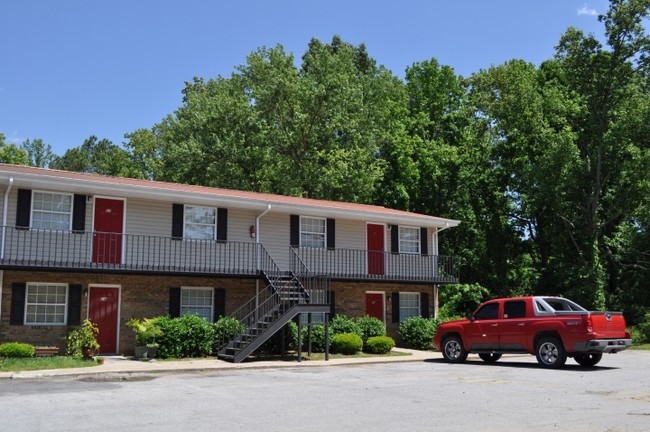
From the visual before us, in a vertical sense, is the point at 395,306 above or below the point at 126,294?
below

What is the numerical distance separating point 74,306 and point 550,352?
14263mm

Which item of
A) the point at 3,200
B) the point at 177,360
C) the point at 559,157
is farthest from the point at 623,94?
the point at 3,200

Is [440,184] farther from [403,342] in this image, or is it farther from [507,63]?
[403,342]

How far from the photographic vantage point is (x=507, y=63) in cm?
4303

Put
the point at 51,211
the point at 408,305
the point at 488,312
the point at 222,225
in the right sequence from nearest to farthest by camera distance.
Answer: the point at 488,312, the point at 51,211, the point at 222,225, the point at 408,305

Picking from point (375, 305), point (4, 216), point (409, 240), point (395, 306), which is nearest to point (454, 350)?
point (375, 305)

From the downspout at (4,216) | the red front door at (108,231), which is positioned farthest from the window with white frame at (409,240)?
the downspout at (4,216)

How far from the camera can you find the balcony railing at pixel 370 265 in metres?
25.2

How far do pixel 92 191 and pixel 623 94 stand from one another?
28.1m

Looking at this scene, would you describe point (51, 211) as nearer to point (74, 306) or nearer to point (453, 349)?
point (74, 306)

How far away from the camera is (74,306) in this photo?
67.9 ft

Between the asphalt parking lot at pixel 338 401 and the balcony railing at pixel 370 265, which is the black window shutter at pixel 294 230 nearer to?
the balcony railing at pixel 370 265

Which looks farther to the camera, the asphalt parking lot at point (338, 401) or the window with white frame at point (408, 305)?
the window with white frame at point (408, 305)

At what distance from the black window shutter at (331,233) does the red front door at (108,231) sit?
8.00 m
